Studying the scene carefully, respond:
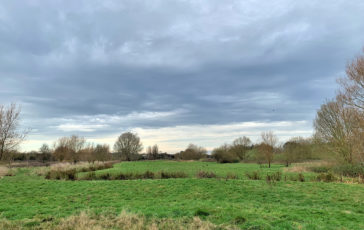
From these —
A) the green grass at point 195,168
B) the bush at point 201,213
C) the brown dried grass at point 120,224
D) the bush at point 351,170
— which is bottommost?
the green grass at point 195,168

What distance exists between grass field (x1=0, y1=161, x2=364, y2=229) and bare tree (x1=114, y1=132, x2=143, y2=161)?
189 feet

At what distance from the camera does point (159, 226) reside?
5.68 m

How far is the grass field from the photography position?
652cm

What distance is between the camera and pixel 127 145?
72375 millimetres

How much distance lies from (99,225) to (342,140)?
29.9 meters

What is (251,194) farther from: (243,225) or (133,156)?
(133,156)

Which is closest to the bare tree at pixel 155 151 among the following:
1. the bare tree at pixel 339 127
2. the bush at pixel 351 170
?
the bare tree at pixel 339 127

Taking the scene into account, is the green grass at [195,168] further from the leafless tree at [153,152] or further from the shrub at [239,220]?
the leafless tree at [153,152]

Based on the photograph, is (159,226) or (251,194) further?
(251,194)

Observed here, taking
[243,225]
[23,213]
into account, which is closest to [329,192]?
[243,225]

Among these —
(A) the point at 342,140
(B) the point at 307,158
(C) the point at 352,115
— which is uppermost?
(C) the point at 352,115

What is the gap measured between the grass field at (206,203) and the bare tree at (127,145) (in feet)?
189

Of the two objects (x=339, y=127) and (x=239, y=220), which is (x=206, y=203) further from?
(x=339, y=127)

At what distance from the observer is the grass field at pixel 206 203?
652 cm
